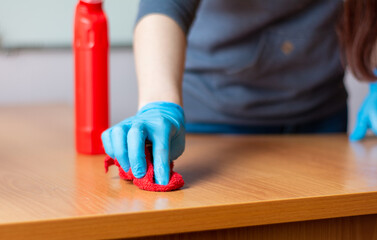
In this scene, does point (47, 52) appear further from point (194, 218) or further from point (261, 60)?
point (194, 218)

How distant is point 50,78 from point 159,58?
1.40m

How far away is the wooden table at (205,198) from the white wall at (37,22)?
1.26 meters

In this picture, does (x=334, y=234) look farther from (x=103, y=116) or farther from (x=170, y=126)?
(x=103, y=116)

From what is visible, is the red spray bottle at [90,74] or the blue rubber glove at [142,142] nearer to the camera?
the blue rubber glove at [142,142]

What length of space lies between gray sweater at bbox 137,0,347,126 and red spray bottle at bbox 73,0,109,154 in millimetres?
297

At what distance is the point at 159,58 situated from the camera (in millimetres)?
749

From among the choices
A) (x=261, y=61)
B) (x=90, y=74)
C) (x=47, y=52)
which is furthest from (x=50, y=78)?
(x=90, y=74)

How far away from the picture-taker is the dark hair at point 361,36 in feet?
3.13

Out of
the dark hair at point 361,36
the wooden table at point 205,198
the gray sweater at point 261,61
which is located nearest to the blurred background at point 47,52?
the gray sweater at point 261,61

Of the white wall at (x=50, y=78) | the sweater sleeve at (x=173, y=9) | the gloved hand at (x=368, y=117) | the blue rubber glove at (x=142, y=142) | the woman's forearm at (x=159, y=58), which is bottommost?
the white wall at (x=50, y=78)

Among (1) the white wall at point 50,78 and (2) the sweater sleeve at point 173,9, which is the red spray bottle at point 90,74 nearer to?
(2) the sweater sleeve at point 173,9

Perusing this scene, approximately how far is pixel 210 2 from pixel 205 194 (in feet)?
1.84

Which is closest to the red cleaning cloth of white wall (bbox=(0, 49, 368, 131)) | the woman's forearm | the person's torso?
the woman's forearm

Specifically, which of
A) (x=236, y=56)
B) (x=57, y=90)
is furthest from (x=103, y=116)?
(x=57, y=90)
